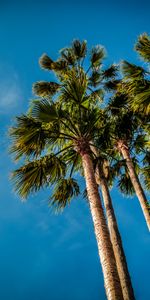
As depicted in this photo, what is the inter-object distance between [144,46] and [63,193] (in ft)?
17.9

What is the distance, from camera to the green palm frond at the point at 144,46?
8119mm

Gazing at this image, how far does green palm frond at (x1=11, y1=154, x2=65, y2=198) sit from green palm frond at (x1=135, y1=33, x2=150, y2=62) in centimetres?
433

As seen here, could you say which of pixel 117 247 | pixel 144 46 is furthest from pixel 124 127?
pixel 117 247

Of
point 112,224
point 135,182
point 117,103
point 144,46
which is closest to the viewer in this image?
point 112,224

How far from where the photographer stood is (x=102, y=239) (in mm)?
4789

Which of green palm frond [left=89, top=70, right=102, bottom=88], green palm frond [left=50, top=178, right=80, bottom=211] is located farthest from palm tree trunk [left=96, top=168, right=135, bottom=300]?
green palm frond [left=89, top=70, right=102, bottom=88]

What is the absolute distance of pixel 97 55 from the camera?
1023cm

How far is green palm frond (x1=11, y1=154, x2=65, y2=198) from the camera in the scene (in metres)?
7.10

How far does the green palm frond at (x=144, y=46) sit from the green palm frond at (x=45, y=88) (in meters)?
3.95

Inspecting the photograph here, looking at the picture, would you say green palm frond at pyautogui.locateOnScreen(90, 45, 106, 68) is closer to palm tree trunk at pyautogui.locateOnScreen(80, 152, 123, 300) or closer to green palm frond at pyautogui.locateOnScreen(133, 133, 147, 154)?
green palm frond at pyautogui.locateOnScreen(133, 133, 147, 154)

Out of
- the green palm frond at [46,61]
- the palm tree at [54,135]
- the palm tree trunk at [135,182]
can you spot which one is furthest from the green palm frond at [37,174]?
the green palm frond at [46,61]

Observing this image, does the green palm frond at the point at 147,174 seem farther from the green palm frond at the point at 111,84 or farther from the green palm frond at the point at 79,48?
the green palm frond at the point at 79,48

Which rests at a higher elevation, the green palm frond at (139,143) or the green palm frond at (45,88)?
the green palm frond at (45,88)

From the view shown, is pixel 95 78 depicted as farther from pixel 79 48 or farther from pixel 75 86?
pixel 75 86
